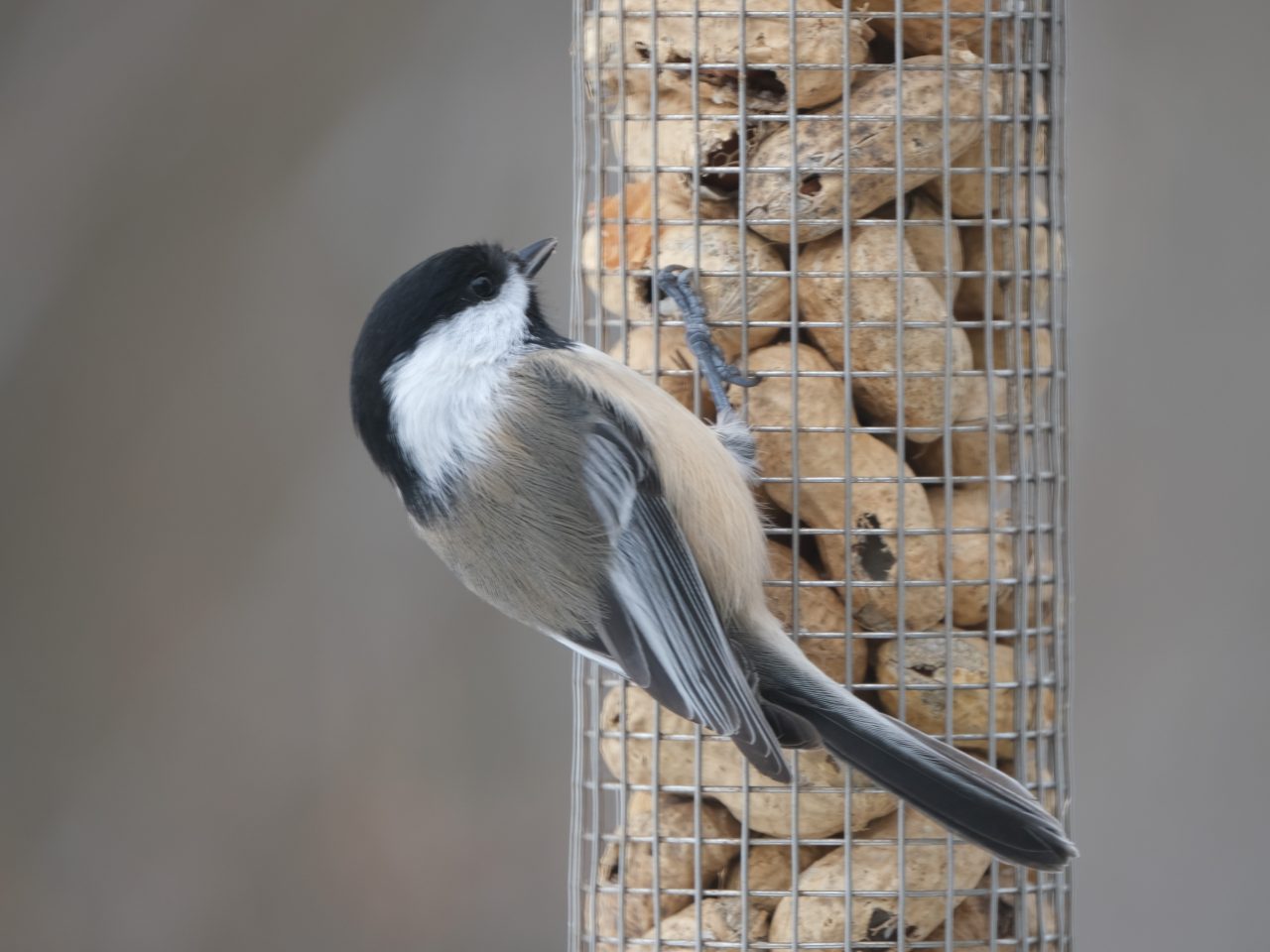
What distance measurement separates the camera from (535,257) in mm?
1418

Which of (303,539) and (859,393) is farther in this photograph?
(303,539)

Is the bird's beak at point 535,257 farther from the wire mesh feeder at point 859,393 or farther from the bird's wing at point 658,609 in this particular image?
the bird's wing at point 658,609

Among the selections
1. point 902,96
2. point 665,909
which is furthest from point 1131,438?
point 665,909

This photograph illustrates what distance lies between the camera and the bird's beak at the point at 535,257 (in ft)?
4.62

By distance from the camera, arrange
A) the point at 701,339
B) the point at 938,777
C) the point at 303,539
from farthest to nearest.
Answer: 1. the point at 303,539
2. the point at 701,339
3. the point at 938,777

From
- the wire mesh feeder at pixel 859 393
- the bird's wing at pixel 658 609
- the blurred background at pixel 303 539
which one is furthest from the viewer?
the blurred background at pixel 303 539

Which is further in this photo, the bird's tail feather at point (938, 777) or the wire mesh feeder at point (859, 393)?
the wire mesh feeder at point (859, 393)

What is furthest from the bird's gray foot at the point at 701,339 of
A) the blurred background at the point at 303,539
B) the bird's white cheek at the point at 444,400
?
the blurred background at the point at 303,539

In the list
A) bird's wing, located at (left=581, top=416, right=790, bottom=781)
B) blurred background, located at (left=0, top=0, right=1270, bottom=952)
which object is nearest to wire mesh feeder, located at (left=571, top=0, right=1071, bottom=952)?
bird's wing, located at (left=581, top=416, right=790, bottom=781)

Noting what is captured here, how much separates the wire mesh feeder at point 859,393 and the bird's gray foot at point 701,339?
0.02 metres

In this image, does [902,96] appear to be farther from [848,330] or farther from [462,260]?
[462,260]

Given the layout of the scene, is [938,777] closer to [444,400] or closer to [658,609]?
[658,609]

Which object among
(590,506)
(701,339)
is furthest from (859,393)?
(590,506)

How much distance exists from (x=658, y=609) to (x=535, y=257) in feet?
1.11
